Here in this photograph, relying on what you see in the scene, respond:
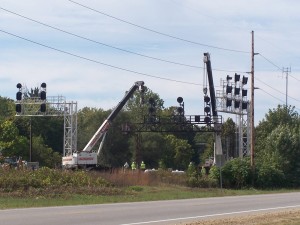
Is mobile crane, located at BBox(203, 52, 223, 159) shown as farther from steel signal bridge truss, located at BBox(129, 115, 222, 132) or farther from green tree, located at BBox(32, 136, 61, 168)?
green tree, located at BBox(32, 136, 61, 168)

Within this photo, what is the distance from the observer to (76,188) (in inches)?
1628

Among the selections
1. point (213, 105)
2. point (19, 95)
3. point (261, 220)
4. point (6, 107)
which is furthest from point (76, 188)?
point (6, 107)

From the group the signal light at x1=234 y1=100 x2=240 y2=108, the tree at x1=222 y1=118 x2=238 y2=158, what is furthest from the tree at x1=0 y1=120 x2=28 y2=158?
the tree at x1=222 y1=118 x2=238 y2=158

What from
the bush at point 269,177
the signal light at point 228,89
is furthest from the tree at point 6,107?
the bush at point 269,177

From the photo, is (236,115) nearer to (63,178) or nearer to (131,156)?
(131,156)

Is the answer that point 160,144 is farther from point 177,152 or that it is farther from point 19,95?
point 19,95

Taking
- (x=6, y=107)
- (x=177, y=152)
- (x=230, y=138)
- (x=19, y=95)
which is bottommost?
(x=177, y=152)

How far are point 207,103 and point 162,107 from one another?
73.7 meters

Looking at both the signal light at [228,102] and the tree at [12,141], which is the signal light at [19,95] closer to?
the tree at [12,141]

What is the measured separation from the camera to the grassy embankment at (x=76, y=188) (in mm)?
35000

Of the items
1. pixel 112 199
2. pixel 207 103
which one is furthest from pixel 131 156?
pixel 112 199

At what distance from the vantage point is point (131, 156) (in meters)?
111

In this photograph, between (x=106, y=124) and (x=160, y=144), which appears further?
(x=160, y=144)

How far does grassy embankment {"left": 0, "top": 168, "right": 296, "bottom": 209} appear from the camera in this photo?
35.0m
